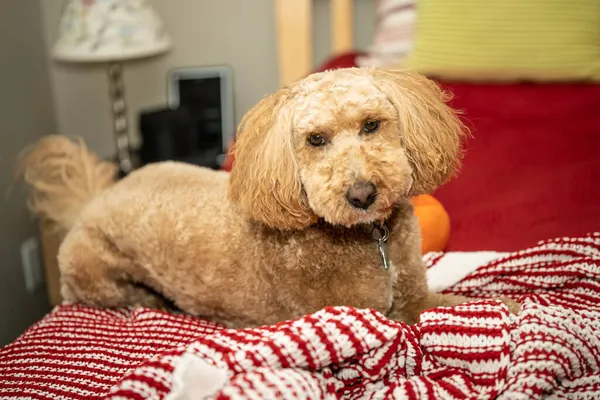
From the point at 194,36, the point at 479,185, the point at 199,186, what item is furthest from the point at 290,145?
the point at 194,36

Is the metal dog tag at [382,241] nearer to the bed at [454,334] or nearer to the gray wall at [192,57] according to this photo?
the bed at [454,334]

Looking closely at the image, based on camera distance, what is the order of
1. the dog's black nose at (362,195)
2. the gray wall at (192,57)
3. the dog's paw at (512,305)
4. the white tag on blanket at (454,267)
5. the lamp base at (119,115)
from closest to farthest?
the dog's black nose at (362,195), the dog's paw at (512,305), the white tag on blanket at (454,267), the lamp base at (119,115), the gray wall at (192,57)

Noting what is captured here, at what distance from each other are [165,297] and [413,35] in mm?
1087

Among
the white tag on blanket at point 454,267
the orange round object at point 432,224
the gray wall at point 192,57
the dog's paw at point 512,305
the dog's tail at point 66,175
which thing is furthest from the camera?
the gray wall at point 192,57

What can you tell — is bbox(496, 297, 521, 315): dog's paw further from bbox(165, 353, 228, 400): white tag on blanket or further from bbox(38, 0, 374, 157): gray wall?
bbox(38, 0, 374, 157): gray wall

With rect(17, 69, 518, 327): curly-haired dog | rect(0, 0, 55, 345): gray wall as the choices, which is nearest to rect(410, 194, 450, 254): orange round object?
rect(17, 69, 518, 327): curly-haired dog

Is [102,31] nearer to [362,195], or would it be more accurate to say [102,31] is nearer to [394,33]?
[394,33]

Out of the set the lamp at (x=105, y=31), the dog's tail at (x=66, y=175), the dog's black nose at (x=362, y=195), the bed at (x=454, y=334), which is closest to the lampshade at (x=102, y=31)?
the lamp at (x=105, y=31)

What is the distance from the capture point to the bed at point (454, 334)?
74 cm

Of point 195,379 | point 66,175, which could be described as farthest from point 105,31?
point 195,379

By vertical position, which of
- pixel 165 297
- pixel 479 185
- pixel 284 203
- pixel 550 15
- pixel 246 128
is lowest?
pixel 165 297

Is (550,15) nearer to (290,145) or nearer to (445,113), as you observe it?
(445,113)

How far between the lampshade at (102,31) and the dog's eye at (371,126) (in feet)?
3.58

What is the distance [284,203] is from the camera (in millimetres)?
917
